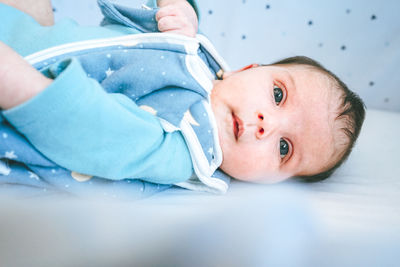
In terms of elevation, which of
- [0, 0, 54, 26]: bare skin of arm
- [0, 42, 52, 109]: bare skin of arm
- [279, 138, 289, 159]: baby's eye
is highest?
[0, 0, 54, 26]: bare skin of arm

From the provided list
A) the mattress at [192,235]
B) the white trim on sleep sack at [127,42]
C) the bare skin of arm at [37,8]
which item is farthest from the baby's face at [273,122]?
the bare skin of arm at [37,8]

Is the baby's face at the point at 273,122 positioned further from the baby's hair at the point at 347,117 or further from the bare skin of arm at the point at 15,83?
the bare skin of arm at the point at 15,83

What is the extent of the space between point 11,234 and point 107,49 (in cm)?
49

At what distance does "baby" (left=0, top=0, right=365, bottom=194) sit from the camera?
29.9 inches

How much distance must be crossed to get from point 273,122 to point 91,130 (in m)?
0.40

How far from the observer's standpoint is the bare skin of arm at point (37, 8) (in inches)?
33.9

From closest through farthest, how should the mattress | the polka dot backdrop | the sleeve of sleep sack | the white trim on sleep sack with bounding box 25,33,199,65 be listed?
the mattress → the sleeve of sleep sack → the white trim on sleep sack with bounding box 25,33,199,65 → the polka dot backdrop

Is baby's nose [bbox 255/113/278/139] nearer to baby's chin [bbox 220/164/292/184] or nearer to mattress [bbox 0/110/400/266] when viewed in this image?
baby's chin [bbox 220/164/292/184]

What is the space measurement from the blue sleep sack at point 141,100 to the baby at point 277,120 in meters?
0.04

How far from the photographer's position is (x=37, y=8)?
92cm

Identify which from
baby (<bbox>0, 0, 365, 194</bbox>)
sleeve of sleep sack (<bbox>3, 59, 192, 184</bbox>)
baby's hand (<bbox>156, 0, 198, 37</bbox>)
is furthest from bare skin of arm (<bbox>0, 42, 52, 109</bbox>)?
baby's hand (<bbox>156, 0, 198, 37</bbox>)

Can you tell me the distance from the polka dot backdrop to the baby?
0.42 m

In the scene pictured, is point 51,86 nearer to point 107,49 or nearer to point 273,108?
point 107,49

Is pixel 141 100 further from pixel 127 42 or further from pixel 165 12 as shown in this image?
pixel 165 12
